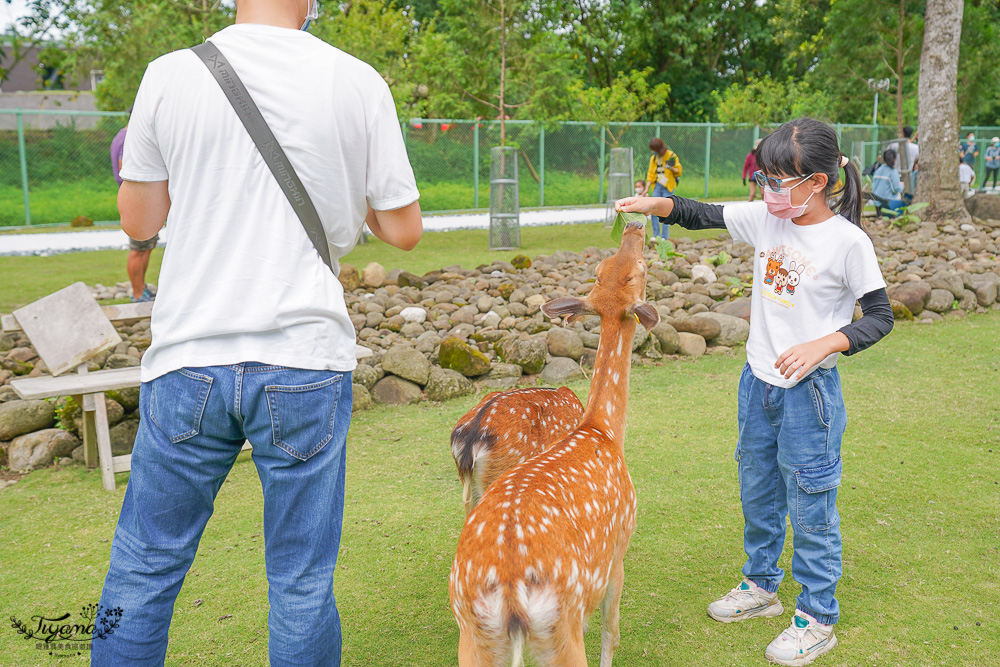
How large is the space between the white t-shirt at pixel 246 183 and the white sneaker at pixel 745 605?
2300 millimetres

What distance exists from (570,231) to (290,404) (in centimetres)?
1735

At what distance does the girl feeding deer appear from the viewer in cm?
316

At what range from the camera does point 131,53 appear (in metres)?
17.5

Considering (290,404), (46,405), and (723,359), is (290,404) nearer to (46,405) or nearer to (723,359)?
(46,405)

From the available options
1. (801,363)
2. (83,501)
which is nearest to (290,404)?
(801,363)

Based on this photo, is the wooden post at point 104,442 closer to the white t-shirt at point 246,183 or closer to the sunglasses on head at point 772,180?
the white t-shirt at point 246,183

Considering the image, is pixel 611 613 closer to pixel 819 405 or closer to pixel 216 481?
pixel 819 405

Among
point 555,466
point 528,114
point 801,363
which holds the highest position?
point 528,114

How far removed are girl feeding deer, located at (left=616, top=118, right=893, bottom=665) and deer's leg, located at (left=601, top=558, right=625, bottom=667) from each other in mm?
687

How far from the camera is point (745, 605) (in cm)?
360

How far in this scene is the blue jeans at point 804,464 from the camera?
127 inches

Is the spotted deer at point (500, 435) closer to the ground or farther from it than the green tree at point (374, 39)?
closer to the ground

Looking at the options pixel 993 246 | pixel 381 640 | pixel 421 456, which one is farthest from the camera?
pixel 993 246

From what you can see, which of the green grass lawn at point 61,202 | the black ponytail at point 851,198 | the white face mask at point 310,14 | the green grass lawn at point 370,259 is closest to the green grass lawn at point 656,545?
the black ponytail at point 851,198
